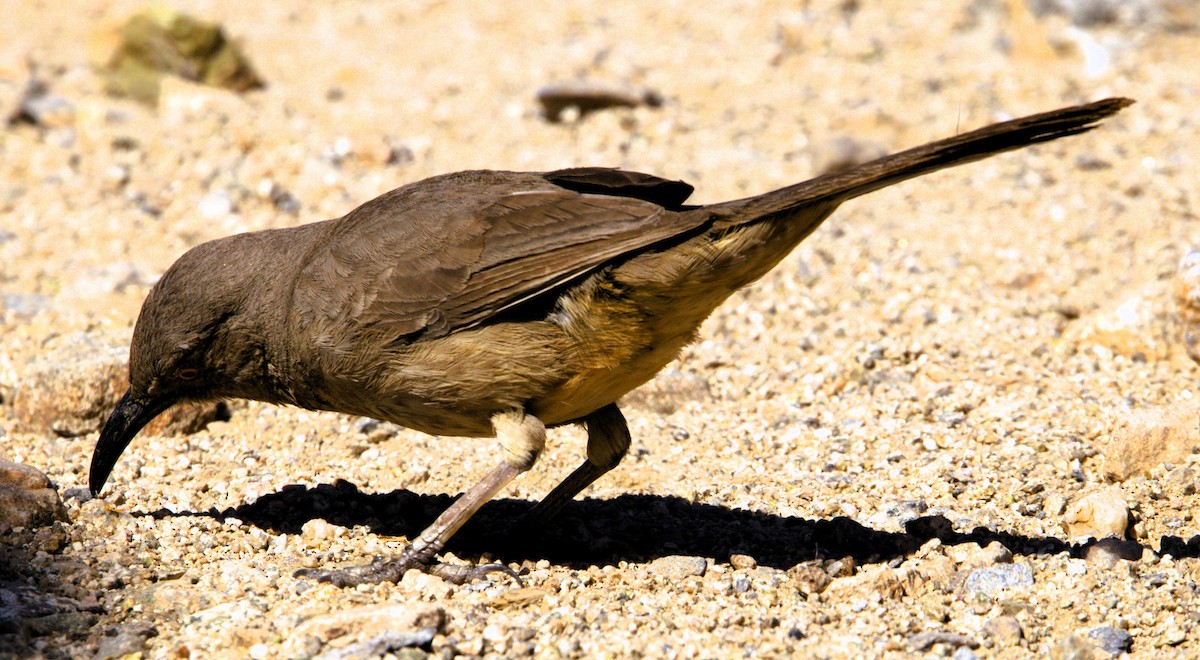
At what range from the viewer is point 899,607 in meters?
5.00

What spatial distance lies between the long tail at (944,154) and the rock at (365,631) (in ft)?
6.54

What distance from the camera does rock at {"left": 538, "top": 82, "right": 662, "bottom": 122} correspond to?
10.5 m

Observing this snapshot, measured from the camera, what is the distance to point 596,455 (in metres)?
5.90

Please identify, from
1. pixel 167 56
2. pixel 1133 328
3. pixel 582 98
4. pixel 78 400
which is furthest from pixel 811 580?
pixel 167 56

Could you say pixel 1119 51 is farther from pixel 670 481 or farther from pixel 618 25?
pixel 670 481

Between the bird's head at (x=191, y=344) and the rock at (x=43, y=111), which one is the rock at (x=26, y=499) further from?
the rock at (x=43, y=111)

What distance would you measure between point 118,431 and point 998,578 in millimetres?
3860

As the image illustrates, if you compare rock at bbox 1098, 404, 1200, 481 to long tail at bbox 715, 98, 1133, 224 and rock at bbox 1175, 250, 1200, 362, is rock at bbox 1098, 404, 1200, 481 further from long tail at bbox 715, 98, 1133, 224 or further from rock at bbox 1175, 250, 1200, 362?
long tail at bbox 715, 98, 1133, 224

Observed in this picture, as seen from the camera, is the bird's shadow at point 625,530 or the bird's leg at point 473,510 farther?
the bird's shadow at point 625,530

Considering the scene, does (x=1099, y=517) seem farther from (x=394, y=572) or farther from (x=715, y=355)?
(x=394, y=572)

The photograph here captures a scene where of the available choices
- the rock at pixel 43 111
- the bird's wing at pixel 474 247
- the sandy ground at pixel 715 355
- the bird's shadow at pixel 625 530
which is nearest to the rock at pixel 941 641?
the sandy ground at pixel 715 355

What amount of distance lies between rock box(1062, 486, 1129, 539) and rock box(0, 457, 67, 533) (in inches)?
169

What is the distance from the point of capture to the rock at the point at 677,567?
5.36m

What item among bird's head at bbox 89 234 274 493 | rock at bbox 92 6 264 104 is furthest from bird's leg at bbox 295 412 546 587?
rock at bbox 92 6 264 104
